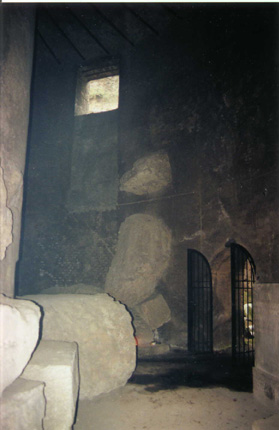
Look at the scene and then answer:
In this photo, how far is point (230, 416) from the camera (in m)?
3.37

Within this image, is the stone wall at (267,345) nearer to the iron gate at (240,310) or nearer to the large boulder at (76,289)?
the iron gate at (240,310)

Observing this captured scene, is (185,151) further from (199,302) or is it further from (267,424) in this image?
(267,424)

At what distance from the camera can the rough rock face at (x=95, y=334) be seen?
3555mm

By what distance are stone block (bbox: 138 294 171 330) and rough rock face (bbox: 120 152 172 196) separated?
9.59 feet

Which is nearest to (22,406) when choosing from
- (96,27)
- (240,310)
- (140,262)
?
(140,262)

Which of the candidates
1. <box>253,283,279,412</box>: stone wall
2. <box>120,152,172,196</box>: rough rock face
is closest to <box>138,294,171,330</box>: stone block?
<box>120,152,172,196</box>: rough rock face

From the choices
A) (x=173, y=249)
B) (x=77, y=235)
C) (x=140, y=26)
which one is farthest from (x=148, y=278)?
(x=140, y=26)

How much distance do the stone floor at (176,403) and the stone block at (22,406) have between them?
1.52 meters

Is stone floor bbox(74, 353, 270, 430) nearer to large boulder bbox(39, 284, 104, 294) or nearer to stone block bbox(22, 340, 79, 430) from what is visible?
stone block bbox(22, 340, 79, 430)

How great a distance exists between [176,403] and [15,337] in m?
2.75

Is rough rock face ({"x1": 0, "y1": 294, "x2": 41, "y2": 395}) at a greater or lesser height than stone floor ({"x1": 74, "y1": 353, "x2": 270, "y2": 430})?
greater

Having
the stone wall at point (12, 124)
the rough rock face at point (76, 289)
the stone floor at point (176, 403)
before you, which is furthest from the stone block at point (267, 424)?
the rough rock face at point (76, 289)

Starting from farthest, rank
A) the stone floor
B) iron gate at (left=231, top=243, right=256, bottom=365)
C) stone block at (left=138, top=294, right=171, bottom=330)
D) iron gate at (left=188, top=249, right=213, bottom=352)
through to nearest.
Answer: stone block at (left=138, top=294, right=171, bottom=330), iron gate at (left=188, top=249, right=213, bottom=352), iron gate at (left=231, top=243, right=256, bottom=365), the stone floor

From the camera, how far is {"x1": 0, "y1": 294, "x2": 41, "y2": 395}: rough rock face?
5.60 feet
